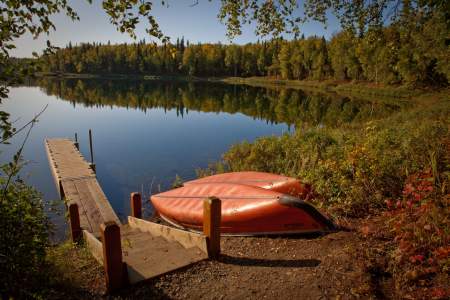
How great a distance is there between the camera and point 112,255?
152 inches

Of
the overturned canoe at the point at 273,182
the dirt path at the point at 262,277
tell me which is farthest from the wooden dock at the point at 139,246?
the overturned canoe at the point at 273,182

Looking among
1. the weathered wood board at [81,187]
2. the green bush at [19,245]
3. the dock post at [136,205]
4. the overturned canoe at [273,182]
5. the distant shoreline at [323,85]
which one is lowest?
the weathered wood board at [81,187]

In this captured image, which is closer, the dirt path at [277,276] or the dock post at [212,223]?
the dirt path at [277,276]

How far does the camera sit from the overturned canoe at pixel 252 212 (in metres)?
5.48

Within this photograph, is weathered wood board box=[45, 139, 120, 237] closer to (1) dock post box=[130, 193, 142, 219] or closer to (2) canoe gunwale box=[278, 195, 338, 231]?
(1) dock post box=[130, 193, 142, 219]

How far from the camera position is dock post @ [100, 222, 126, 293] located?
382 centimetres

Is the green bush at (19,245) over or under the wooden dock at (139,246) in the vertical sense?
over

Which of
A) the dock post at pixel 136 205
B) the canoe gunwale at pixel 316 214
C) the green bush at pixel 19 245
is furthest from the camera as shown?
the dock post at pixel 136 205

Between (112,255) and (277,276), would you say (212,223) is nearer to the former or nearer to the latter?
(277,276)

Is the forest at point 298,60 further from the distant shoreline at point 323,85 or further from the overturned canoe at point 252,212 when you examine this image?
the overturned canoe at point 252,212

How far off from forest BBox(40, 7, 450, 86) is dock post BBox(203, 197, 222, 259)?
2.33 metres

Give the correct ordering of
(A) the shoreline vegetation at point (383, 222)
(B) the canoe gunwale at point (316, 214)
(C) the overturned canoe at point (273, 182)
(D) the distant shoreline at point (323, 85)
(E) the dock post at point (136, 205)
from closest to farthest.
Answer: (A) the shoreline vegetation at point (383, 222), (B) the canoe gunwale at point (316, 214), (C) the overturned canoe at point (273, 182), (E) the dock post at point (136, 205), (D) the distant shoreline at point (323, 85)

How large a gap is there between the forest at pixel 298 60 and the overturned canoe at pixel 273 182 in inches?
129

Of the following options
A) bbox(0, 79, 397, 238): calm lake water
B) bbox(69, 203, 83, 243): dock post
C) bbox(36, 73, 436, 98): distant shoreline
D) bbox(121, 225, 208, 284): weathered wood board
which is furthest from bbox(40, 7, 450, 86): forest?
bbox(0, 79, 397, 238): calm lake water
